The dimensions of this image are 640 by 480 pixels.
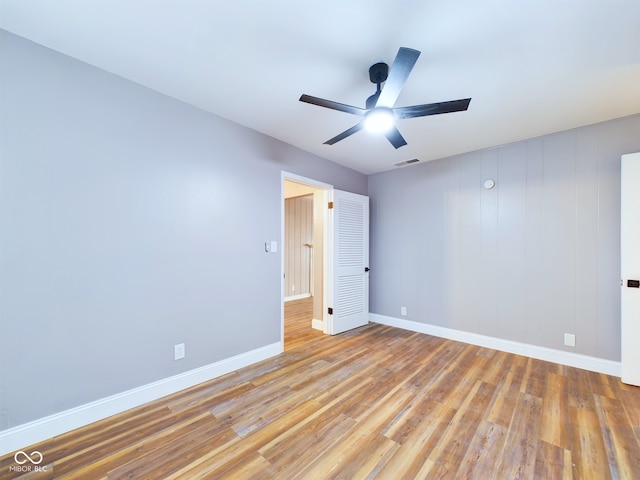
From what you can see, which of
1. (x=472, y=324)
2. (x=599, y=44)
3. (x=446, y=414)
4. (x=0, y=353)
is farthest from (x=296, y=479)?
(x=599, y=44)

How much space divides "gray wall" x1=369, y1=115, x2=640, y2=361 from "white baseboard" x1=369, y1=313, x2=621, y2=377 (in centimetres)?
6

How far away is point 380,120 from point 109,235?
2.19 metres

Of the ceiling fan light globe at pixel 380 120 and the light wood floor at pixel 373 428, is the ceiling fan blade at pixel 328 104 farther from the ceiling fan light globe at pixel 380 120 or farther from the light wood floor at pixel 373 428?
the light wood floor at pixel 373 428

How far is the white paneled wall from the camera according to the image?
6.62 meters

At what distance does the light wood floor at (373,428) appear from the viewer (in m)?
1.49

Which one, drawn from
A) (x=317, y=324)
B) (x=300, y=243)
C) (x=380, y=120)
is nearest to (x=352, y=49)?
(x=380, y=120)

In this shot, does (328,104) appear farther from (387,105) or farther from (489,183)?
(489,183)

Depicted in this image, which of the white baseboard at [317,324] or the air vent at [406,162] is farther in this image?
the white baseboard at [317,324]

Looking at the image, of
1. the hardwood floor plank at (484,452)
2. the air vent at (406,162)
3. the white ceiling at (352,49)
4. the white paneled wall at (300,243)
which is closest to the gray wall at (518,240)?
the air vent at (406,162)

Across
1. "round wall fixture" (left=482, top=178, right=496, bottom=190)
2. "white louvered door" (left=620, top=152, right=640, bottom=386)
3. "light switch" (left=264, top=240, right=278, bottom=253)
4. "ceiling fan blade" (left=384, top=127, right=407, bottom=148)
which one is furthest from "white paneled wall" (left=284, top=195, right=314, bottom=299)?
"white louvered door" (left=620, top=152, right=640, bottom=386)

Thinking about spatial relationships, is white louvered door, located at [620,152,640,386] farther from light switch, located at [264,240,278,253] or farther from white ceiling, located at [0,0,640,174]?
light switch, located at [264,240,278,253]

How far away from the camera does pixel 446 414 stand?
1975 mm

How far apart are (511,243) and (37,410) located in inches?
180

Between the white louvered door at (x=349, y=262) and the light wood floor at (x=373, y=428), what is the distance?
44.1 inches
